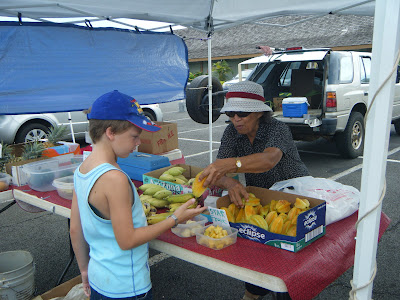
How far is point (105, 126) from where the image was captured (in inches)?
59.3

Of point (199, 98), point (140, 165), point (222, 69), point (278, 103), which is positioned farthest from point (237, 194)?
point (222, 69)

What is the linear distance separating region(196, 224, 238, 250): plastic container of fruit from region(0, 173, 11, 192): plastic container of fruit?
2.04 meters

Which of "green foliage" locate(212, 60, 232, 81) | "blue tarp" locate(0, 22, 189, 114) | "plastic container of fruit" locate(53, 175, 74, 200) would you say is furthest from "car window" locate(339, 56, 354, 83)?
"green foliage" locate(212, 60, 232, 81)

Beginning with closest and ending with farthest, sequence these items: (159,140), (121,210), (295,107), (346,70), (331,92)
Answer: (121,210), (159,140), (331,92), (295,107), (346,70)

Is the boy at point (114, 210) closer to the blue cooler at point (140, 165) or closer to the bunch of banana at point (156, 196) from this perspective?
the bunch of banana at point (156, 196)

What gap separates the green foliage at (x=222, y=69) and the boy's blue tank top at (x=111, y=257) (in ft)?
78.2

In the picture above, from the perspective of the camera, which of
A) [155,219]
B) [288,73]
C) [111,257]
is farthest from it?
[288,73]

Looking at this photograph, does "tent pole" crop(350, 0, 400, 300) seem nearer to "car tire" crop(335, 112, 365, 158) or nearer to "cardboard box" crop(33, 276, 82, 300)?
"cardboard box" crop(33, 276, 82, 300)

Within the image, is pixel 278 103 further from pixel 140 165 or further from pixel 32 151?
pixel 32 151

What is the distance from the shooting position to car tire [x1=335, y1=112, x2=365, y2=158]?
22.5ft

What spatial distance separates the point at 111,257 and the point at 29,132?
717cm

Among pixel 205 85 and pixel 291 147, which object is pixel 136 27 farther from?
pixel 291 147

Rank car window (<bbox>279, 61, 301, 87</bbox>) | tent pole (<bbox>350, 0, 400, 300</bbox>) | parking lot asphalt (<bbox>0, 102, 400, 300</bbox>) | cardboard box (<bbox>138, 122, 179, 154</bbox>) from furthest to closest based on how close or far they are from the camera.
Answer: car window (<bbox>279, 61, 301, 87</bbox>), cardboard box (<bbox>138, 122, 179, 154</bbox>), parking lot asphalt (<bbox>0, 102, 400, 300</bbox>), tent pole (<bbox>350, 0, 400, 300</bbox>)

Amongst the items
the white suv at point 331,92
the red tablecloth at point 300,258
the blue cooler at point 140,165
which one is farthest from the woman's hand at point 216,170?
the white suv at point 331,92
